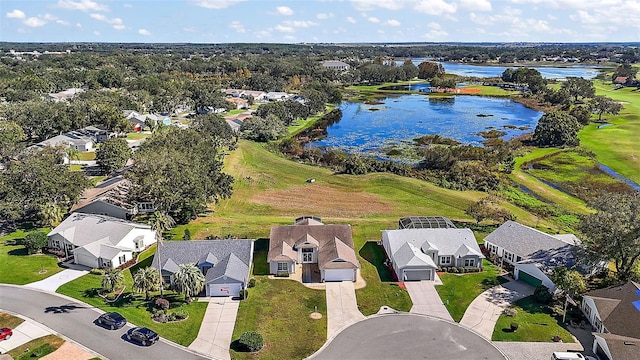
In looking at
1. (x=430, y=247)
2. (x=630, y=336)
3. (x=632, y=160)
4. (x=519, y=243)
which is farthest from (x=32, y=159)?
(x=632, y=160)

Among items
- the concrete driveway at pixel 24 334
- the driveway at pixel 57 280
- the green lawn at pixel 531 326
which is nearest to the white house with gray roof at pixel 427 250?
the green lawn at pixel 531 326

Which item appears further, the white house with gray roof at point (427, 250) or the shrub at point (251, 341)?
the white house with gray roof at point (427, 250)

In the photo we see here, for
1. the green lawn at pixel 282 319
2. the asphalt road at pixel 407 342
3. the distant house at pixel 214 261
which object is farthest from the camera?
the distant house at pixel 214 261

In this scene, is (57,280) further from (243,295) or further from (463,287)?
(463,287)

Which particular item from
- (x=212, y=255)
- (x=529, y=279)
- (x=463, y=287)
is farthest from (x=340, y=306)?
(x=529, y=279)

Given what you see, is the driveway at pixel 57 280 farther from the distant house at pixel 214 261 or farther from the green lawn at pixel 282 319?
the green lawn at pixel 282 319

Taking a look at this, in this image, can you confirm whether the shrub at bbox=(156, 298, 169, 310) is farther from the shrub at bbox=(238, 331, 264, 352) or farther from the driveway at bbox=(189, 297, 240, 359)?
the shrub at bbox=(238, 331, 264, 352)

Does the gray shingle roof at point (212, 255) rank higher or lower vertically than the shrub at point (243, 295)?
higher
